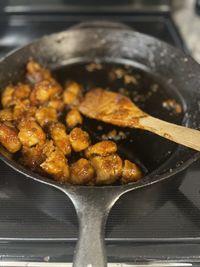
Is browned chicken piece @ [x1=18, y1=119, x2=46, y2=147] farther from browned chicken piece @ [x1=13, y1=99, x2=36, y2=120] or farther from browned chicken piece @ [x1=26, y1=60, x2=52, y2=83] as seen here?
browned chicken piece @ [x1=26, y1=60, x2=52, y2=83]

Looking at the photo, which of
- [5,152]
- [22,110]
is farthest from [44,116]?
[5,152]

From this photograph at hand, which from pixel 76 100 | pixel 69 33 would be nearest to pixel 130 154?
pixel 76 100

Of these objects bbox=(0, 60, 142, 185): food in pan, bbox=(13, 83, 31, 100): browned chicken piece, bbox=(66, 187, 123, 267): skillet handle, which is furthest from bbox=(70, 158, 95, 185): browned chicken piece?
bbox=(13, 83, 31, 100): browned chicken piece

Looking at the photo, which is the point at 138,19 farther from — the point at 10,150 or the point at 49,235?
the point at 49,235

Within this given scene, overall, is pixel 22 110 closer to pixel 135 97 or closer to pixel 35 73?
pixel 35 73

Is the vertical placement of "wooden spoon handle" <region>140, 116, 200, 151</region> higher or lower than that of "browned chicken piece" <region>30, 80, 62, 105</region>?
lower

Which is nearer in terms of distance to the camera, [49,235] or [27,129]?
[49,235]

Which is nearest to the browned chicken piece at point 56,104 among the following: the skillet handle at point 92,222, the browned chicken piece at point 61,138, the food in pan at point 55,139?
the food in pan at point 55,139
